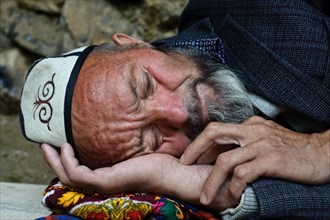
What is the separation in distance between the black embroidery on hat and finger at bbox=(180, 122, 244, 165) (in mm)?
514

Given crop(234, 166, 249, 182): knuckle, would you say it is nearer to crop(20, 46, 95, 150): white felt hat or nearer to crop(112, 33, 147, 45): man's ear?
crop(20, 46, 95, 150): white felt hat

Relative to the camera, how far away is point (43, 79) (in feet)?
6.07

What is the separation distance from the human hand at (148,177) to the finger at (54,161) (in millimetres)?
36

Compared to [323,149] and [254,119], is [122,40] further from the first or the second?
[323,149]

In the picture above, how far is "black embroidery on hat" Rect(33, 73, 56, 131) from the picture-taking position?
1763mm

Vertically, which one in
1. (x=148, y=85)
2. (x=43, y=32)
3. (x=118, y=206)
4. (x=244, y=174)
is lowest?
(x=43, y=32)

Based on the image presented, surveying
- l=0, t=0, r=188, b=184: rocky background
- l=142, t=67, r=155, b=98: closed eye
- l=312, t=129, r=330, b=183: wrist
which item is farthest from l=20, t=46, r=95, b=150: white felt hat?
l=0, t=0, r=188, b=184: rocky background

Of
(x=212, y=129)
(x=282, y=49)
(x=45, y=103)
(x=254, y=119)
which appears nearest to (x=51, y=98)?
(x=45, y=103)

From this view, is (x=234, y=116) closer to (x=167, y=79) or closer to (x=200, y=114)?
(x=200, y=114)

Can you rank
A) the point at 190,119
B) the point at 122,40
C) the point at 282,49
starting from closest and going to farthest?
1. the point at 190,119
2. the point at 282,49
3. the point at 122,40

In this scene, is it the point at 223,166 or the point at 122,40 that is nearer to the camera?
the point at 223,166

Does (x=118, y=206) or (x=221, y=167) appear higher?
(x=221, y=167)

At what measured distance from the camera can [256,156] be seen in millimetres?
1518

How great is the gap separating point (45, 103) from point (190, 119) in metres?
0.50
